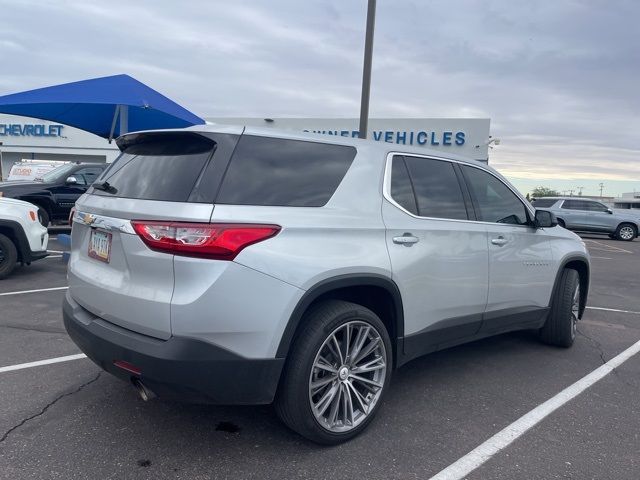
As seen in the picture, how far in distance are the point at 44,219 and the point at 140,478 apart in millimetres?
10023

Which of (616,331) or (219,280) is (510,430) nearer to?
(219,280)

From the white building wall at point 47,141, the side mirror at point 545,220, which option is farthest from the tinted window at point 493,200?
the white building wall at point 47,141

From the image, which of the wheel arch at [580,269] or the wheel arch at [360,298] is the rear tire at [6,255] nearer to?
the wheel arch at [360,298]

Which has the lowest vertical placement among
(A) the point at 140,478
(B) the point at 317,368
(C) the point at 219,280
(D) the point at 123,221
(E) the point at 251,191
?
(A) the point at 140,478

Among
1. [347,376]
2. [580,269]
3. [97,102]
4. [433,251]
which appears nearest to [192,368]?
[347,376]

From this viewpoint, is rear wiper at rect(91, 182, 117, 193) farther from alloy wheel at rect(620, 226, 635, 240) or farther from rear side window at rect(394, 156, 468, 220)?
alloy wheel at rect(620, 226, 635, 240)

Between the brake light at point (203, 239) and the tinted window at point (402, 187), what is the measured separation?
48.2 inches

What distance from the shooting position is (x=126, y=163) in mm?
3248

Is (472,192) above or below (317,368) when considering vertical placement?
above

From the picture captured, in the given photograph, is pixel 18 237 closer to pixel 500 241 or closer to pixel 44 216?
pixel 44 216

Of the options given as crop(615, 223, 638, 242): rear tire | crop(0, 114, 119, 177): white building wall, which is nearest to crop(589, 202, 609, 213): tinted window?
crop(615, 223, 638, 242): rear tire

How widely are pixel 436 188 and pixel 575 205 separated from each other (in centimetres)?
2088

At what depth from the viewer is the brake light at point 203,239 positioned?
8.18ft

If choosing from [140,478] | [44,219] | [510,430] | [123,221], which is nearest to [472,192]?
[510,430]
